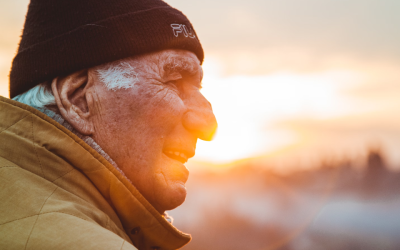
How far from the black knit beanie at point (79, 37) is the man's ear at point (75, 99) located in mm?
66

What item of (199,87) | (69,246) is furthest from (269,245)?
(69,246)

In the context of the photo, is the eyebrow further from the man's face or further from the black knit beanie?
the black knit beanie

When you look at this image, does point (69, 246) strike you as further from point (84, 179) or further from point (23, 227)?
point (84, 179)

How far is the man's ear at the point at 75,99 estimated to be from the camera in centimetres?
232

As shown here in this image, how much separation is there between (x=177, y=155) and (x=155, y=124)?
1.08 feet

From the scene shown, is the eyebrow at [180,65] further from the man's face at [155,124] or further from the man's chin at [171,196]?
the man's chin at [171,196]

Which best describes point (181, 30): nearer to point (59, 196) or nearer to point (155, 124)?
point (155, 124)

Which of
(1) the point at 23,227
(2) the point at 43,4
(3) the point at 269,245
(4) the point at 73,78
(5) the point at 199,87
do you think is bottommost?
(3) the point at 269,245

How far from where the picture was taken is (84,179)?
175 cm

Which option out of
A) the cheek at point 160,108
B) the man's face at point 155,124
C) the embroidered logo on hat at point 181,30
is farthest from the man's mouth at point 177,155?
the embroidered logo on hat at point 181,30

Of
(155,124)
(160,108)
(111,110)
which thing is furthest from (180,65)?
(111,110)

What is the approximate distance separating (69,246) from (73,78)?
1573 millimetres

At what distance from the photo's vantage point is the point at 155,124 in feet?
8.36

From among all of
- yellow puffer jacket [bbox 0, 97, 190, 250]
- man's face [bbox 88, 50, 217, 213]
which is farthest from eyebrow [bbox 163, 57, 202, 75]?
yellow puffer jacket [bbox 0, 97, 190, 250]
